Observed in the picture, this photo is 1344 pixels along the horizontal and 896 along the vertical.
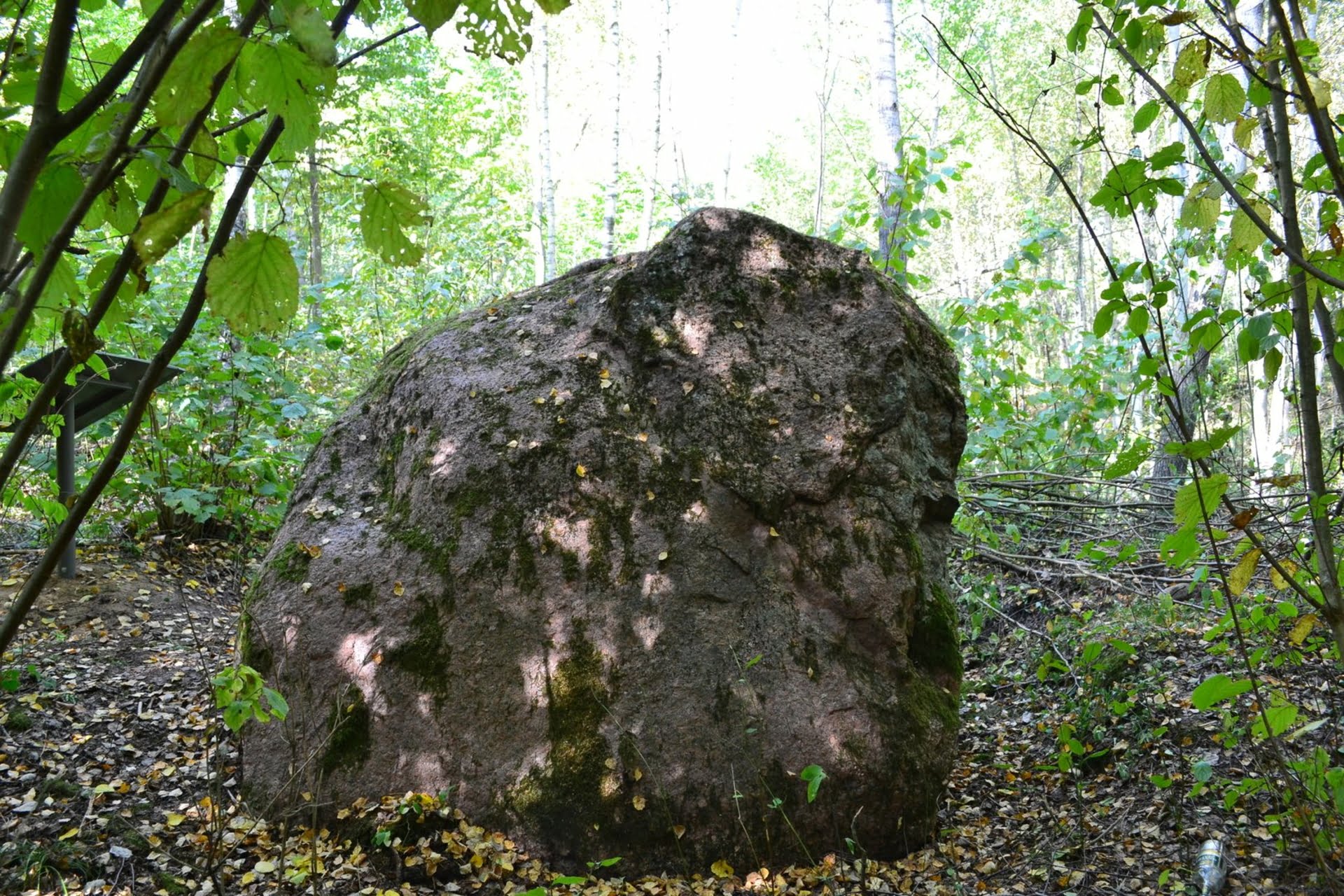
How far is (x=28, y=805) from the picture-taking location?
3.34 meters

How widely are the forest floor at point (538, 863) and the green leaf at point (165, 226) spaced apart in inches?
78.6

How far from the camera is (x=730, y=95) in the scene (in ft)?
60.4

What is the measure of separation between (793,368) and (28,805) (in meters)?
3.46

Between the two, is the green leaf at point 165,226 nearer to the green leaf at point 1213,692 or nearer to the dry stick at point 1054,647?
the green leaf at point 1213,692

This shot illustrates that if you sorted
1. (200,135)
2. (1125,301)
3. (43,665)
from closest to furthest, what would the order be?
(200,135) → (1125,301) → (43,665)

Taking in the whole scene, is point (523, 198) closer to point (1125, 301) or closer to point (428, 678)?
point (428, 678)

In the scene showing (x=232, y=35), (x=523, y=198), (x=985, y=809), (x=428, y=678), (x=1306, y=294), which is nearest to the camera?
(x=232, y=35)

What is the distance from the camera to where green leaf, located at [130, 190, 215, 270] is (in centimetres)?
76

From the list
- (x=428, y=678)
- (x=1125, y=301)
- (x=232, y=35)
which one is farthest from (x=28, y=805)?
(x=1125, y=301)

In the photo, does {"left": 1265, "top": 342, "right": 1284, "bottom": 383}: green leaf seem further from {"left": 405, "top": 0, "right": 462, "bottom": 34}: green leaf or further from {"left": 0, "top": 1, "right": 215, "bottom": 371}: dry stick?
{"left": 0, "top": 1, "right": 215, "bottom": 371}: dry stick

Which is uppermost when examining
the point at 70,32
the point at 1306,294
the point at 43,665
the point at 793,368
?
the point at 793,368

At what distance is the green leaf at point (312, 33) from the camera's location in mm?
757

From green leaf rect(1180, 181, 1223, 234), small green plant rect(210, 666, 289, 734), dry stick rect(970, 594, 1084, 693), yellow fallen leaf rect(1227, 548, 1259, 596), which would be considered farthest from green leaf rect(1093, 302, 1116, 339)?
dry stick rect(970, 594, 1084, 693)

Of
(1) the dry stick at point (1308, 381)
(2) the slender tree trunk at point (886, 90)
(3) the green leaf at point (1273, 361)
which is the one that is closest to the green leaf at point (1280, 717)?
(1) the dry stick at point (1308, 381)
